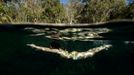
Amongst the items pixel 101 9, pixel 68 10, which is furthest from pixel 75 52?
pixel 101 9

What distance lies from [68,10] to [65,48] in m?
23.1

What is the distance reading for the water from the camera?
18531 mm

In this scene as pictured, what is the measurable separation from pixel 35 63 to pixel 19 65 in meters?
1.97

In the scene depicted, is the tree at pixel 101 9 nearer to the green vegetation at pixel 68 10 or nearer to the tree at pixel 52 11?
the green vegetation at pixel 68 10

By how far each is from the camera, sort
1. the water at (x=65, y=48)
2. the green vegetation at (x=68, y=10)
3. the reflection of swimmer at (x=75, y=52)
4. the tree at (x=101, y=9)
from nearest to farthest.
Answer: the water at (x=65, y=48)
the reflection of swimmer at (x=75, y=52)
the green vegetation at (x=68, y=10)
the tree at (x=101, y=9)

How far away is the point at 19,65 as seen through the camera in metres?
27.0

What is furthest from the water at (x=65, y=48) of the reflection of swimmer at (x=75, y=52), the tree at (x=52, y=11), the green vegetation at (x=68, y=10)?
the tree at (x=52, y=11)

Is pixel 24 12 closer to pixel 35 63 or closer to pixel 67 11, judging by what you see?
pixel 67 11

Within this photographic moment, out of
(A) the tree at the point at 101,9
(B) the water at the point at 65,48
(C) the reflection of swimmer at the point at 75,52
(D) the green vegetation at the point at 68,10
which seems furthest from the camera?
(A) the tree at the point at 101,9

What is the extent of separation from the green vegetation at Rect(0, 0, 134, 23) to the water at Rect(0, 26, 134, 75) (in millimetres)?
12119

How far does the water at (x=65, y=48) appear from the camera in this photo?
18531mm

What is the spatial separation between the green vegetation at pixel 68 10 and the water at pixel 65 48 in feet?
39.8

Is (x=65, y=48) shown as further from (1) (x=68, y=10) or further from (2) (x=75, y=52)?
(1) (x=68, y=10)

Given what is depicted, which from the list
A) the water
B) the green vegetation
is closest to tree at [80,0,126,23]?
the green vegetation
